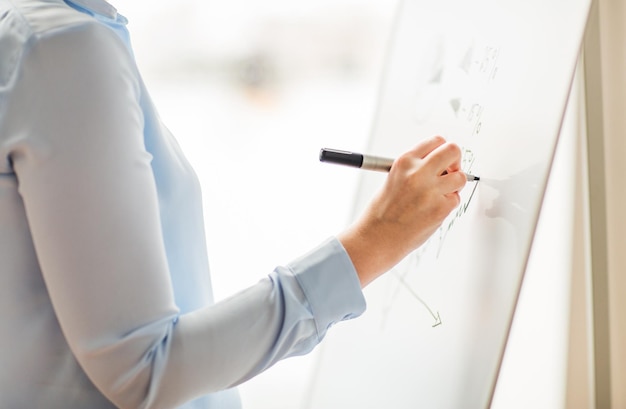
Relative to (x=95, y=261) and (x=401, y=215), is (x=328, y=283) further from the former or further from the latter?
(x=95, y=261)

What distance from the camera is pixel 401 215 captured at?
66cm

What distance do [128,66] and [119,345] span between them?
22 centimetres

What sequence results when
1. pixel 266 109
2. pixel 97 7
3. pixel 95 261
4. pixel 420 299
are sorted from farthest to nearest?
pixel 266 109
pixel 420 299
pixel 97 7
pixel 95 261

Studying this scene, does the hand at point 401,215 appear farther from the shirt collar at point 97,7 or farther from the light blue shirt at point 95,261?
the shirt collar at point 97,7

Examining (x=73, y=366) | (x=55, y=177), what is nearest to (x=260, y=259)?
(x=73, y=366)

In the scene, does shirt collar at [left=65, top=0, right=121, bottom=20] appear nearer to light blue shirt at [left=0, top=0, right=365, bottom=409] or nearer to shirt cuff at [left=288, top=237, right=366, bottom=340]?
light blue shirt at [left=0, top=0, right=365, bottom=409]

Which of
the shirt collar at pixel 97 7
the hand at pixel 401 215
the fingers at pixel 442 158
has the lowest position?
the hand at pixel 401 215

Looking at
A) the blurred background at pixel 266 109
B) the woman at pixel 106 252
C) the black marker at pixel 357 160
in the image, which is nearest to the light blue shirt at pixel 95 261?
the woman at pixel 106 252

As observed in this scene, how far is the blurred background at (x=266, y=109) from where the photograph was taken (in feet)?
5.01

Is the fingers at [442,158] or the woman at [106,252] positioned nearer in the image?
the woman at [106,252]

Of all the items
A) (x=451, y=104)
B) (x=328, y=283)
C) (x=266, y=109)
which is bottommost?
(x=266, y=109)

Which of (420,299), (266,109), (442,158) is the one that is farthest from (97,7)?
(266,109)

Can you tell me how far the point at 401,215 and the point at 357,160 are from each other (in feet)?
0.34

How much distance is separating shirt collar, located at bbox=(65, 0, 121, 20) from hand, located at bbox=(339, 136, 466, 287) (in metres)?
0.31
